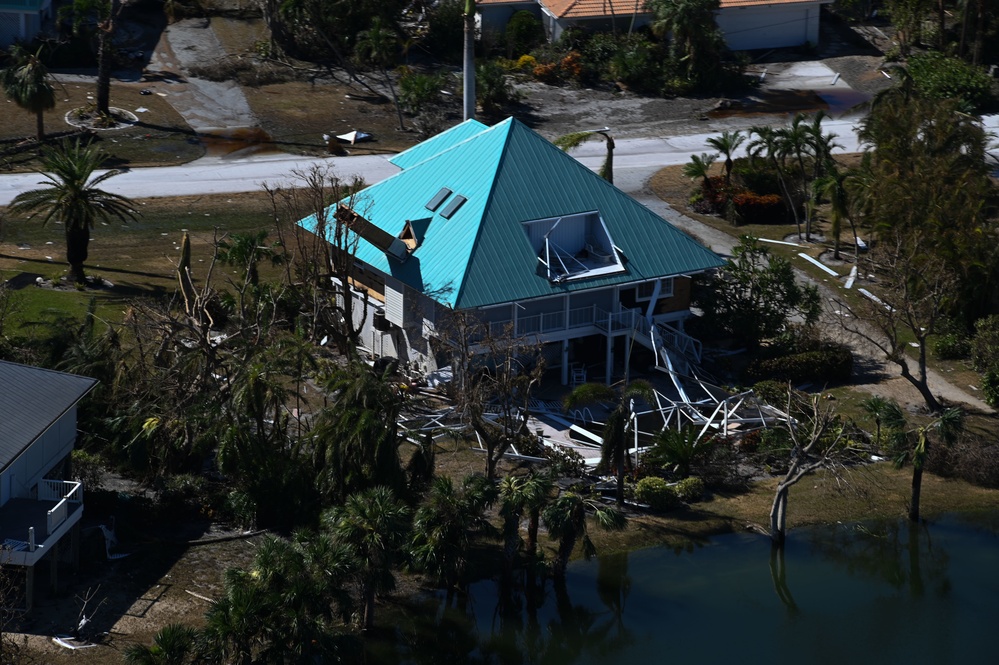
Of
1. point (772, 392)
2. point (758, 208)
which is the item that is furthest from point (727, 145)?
point (772, 392)

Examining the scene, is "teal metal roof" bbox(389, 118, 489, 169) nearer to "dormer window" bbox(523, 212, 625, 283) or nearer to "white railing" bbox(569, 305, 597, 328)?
"dormer window" bbox(523, 212, 625, 283)

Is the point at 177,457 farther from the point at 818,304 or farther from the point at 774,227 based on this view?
the point at 774,227

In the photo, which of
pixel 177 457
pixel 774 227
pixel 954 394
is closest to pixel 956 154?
pixel 774 227

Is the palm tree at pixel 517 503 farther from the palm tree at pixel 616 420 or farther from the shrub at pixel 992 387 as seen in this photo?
the shrub at pixel 992 387

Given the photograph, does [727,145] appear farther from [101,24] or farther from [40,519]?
[40,519]

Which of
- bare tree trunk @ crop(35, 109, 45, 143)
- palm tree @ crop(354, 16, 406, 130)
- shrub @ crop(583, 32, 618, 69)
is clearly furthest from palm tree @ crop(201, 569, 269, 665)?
shrub @ crop(583, 32, 618, 69)
